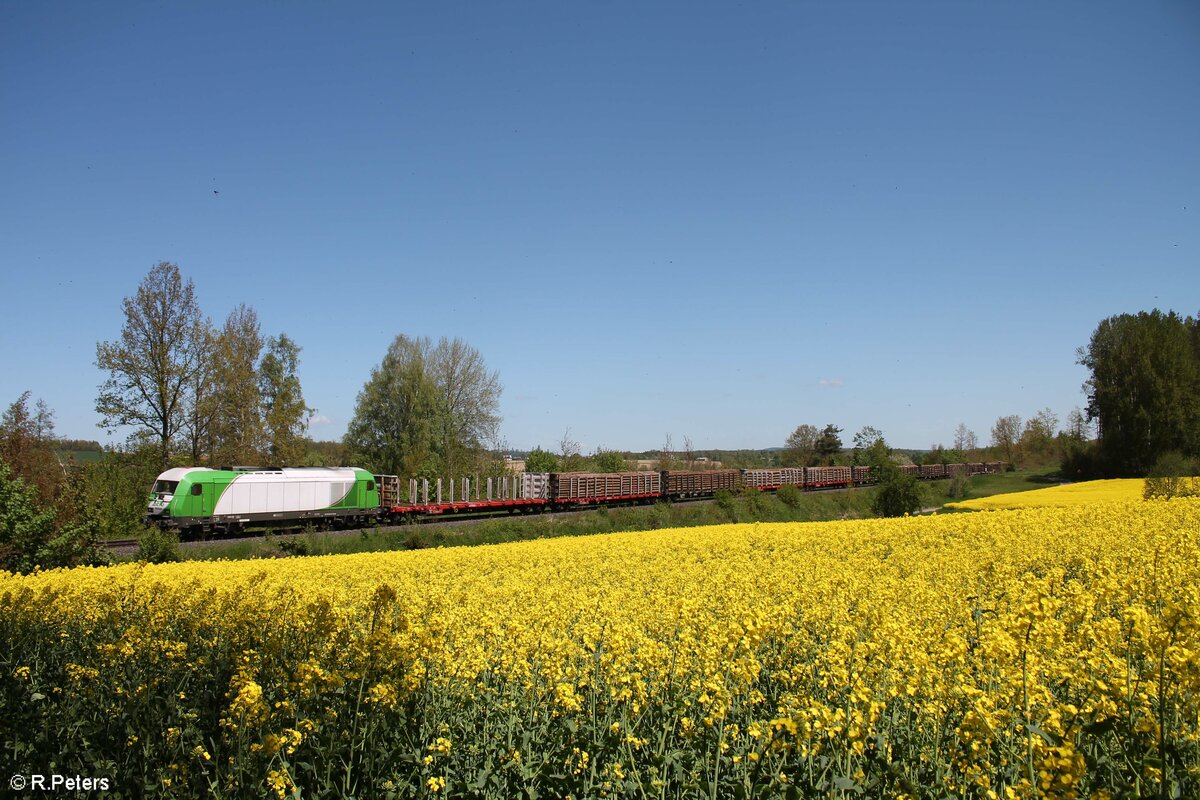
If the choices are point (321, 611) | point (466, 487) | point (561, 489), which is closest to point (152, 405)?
point (466, 487)

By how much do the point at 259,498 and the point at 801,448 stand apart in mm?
64181

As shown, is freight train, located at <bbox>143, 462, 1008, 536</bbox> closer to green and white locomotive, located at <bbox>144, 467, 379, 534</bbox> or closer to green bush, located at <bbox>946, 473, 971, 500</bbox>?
green and white locomotive, located at <bbox>144, 467, 379, 534</bbox>

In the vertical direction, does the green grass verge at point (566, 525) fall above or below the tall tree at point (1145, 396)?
below

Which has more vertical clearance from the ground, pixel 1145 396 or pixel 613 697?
pixel 1145 396

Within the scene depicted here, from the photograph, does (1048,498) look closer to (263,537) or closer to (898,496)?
(898,496)

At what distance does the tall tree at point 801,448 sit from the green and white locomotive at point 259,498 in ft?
181

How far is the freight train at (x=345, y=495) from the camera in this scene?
26.8 metres

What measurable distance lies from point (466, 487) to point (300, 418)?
16.5 m

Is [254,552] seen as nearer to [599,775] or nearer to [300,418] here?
[599,775]

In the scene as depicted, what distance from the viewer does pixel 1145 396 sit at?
60156mm

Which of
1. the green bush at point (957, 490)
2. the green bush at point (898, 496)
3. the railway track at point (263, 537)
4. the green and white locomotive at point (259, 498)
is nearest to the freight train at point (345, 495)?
the green and white locomotive at point (259, 498)

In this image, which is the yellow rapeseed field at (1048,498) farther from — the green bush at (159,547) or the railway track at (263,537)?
the green bush at (159,547)

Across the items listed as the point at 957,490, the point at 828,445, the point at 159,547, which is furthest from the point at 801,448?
the point at 159,547

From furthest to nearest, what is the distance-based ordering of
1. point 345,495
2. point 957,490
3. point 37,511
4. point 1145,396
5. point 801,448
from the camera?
point 801,448 → point 1145,396 → point 957,490 → point 345,495 → point 37,511
